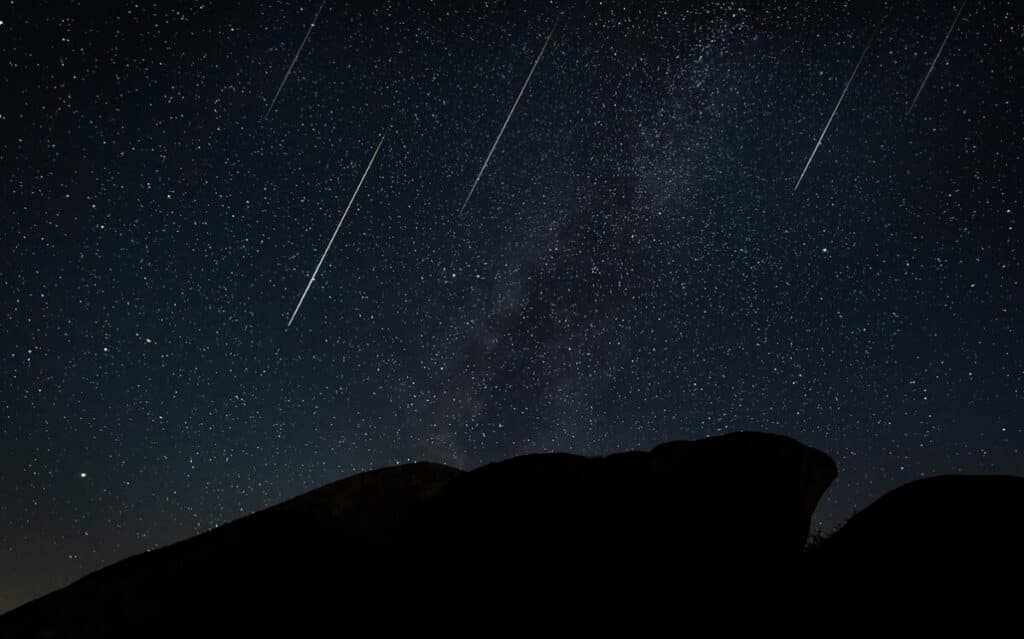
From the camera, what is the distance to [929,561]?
487 centimetres

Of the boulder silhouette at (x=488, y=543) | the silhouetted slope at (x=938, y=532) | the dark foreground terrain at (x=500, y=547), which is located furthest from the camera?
the boulder silhouette at (x=488, y=543)

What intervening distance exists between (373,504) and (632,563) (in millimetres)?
4596

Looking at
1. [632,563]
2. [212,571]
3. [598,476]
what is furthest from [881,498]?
[212,571]

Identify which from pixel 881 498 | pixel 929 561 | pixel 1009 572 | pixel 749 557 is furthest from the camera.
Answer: pixel 749 557

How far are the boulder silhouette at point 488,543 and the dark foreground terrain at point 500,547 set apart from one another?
0.06 ft

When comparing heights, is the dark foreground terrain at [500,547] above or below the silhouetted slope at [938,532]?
below

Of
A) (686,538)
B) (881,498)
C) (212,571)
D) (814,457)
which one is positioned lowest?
(814,457)

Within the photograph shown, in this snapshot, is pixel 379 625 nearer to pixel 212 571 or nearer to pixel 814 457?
pixel 212 571

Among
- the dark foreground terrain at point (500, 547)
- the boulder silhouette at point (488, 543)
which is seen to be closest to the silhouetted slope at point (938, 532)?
the dark foreground terrain at point (500, 547)

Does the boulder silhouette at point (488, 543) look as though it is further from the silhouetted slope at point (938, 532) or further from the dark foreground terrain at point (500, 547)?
the silhouetted slope at point (938, 532)

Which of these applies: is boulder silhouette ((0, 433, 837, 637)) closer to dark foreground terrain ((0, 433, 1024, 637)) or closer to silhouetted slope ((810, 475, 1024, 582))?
dark foreground terrain ((0, 433, 1024, 637))

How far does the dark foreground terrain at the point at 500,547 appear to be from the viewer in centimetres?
700

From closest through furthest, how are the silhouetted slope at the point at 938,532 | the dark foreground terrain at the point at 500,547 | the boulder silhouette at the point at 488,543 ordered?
the silhouetted slope at the point at 938,532 < the dark foreground terrain at the point at 500,547 < the boulder silhouette at the point at 488,543

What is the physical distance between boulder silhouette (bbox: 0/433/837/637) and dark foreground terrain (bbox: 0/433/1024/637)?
0.06 feet
